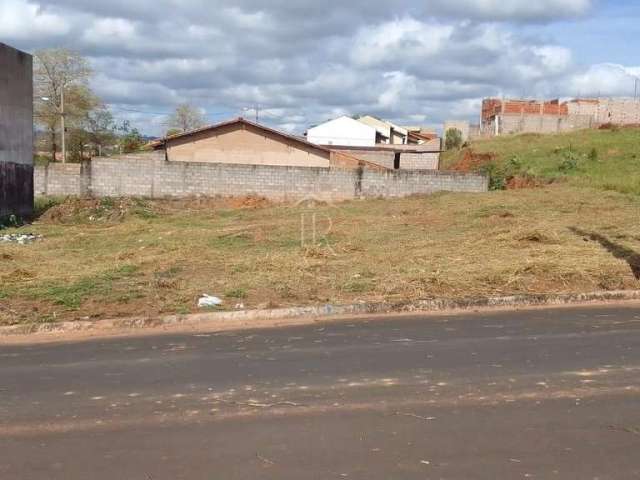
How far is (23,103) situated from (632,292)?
1909cm

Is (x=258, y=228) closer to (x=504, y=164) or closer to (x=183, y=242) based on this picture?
(x=183, y=242)

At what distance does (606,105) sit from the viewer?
60.2 m

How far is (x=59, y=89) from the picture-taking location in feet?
155

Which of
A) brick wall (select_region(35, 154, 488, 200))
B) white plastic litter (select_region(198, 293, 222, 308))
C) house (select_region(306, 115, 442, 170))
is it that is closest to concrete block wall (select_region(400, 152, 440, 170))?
house (select_region(306, 115, 442, 170))

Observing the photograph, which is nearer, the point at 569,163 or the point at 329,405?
the point at 329,405

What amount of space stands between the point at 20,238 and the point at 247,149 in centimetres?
1895

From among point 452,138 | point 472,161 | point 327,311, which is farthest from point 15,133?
point 452,138

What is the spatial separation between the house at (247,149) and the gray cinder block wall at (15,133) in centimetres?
1238

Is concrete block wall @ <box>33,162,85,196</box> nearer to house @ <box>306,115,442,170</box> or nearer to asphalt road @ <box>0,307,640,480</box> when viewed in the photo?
asphalt road @ <box>0,307,640,480</box>

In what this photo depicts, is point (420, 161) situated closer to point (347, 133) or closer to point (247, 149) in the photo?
point (247, 149)

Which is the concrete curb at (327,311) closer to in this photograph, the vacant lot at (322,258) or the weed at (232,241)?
the vacant lot at (322,258)

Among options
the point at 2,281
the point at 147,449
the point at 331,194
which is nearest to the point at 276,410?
the point at 147,449

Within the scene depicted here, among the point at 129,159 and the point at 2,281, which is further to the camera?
the point at 129,159

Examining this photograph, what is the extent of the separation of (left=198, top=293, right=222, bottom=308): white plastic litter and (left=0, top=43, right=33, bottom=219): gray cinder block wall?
13584mm
